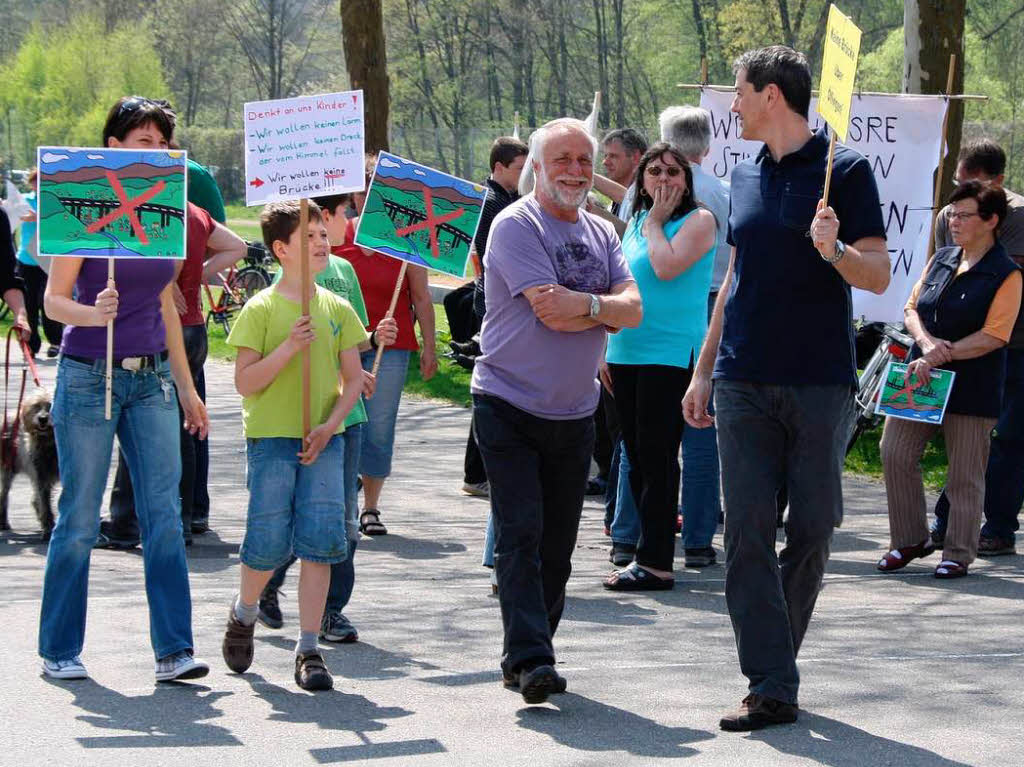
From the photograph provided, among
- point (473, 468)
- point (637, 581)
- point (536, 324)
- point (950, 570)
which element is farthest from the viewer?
point (473, 468)

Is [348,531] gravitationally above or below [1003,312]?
below

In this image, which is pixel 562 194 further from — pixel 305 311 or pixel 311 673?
pixel 311 673

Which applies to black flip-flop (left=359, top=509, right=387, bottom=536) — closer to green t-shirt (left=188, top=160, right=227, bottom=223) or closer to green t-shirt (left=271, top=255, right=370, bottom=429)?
green t-shirt (left=188, top=160, right=227, bottom=223)

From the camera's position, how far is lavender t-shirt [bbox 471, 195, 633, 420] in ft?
18.0

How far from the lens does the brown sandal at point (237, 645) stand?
5.76 m

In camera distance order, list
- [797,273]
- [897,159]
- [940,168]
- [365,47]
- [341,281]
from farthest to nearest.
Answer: [365,47] → [897,159] → [940,168] → [341,281] → [797,273]

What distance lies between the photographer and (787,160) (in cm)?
522

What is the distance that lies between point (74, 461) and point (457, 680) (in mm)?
1565

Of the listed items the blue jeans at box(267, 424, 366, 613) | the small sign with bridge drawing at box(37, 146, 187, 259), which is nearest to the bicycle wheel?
Result: the blue jeans at box(267, 424, 366, 613)

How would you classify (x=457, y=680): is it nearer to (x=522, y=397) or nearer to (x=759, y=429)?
(x=522, y=397)

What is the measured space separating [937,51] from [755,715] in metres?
8.02

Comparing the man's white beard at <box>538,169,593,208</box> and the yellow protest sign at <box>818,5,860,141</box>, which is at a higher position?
the yellow protest sign at <box>818,5,860,141</box>

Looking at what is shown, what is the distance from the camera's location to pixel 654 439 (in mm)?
7332

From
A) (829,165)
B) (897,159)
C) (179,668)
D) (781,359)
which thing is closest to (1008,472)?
(897,159)
